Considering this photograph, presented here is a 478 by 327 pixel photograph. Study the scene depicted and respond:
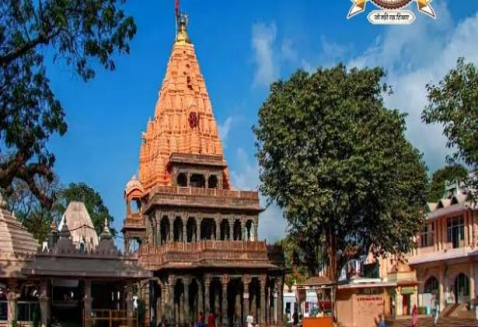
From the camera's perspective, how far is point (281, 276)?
50.6 metres

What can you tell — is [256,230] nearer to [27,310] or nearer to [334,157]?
[334,157]

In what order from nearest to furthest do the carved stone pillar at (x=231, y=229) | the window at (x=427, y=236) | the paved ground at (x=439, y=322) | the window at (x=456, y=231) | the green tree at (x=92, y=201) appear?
the paved ground at (x=439, y=322)
the window at (x=456, y=231)
the window at (x=427, y=236)
the carved stone pillar at (x=231, y=229)
the green tree at (x=92, y=201)

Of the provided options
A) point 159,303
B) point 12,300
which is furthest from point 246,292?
point 12,300

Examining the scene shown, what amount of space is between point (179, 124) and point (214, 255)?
20490 mm

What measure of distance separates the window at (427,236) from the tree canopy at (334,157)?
12.4 meters

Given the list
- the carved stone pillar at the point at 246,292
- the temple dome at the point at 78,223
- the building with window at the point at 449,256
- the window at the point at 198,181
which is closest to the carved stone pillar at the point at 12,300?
the temple dome at the point at 78,223

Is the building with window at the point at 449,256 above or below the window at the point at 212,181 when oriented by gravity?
below

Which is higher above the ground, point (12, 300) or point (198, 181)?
point (198, 181)

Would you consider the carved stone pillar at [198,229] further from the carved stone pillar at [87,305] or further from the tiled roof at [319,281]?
the carved stone pillar at [87,305]

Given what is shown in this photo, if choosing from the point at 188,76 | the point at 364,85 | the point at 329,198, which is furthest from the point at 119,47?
the point at 188,76

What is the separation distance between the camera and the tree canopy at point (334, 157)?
33.3 m

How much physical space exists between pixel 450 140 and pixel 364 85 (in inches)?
396

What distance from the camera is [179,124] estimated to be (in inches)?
2537

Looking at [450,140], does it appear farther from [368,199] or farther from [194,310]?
[194,310]
